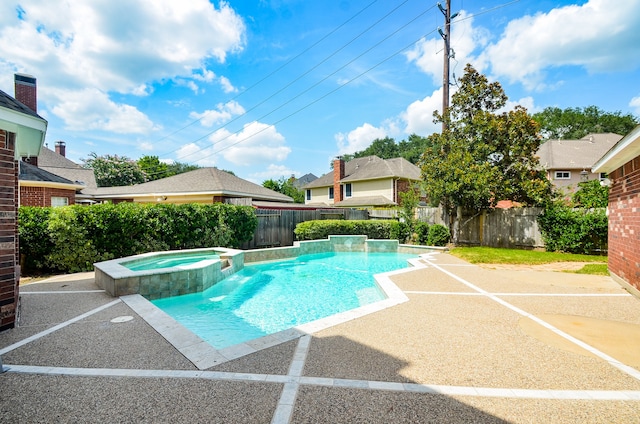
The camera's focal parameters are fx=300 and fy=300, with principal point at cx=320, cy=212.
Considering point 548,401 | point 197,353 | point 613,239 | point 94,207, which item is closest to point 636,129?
point 613,239

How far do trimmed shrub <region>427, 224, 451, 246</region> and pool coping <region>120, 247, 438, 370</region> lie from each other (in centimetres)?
1044

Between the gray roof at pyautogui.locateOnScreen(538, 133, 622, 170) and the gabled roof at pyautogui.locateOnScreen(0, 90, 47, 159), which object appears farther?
the gray roof at pyautogui.locateOnScreen(538, 133, 622, 170)

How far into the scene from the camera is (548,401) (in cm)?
260

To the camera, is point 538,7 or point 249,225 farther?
point 249,225

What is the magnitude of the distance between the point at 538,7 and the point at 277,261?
15015 millimetres

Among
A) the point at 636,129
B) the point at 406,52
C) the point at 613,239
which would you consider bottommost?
the point at 613,239

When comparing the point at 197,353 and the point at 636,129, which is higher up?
the point at 636,129

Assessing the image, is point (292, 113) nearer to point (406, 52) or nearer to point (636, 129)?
point (406, 52)

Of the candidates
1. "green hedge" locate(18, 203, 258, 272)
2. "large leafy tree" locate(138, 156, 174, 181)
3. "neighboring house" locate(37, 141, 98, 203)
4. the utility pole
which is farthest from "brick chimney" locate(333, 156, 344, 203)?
"large leafy tree" locate(138, 156, 174, 181)

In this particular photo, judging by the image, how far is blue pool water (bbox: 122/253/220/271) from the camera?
28.8 ft

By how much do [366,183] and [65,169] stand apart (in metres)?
23.8

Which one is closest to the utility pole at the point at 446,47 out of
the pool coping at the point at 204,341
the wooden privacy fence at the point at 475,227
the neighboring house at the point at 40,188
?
the wooden privacy fence at the point at 475,227

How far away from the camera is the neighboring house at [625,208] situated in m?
5.95

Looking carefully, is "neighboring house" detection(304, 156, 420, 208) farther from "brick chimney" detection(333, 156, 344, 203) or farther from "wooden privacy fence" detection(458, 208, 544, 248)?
"wooden privacy fence" detection(458, 208, 544, 248)
